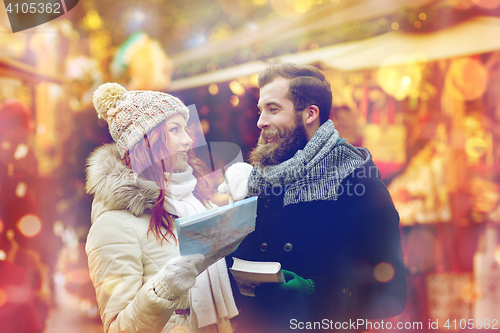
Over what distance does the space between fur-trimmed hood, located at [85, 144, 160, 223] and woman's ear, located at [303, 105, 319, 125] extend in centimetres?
77

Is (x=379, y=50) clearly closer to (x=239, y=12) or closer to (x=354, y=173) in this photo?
(x=239, y=12)

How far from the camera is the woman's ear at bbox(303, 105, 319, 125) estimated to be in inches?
55.8

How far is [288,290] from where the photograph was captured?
1289 millimetres

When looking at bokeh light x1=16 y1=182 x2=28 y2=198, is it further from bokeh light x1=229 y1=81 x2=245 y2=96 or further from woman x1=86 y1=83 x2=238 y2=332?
bokeh light x1=229 y1=81 x2=245 y2=96

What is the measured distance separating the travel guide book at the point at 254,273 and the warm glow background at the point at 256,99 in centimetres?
98

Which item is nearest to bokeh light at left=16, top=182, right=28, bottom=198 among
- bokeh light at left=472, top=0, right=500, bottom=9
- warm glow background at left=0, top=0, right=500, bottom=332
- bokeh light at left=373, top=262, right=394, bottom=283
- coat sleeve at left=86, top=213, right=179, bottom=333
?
warm glow background at left=0, top=0, right=500, bottom=332

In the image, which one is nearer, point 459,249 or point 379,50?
point 379,50

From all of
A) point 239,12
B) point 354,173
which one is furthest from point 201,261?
point 239,12

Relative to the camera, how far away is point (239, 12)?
7.09ft

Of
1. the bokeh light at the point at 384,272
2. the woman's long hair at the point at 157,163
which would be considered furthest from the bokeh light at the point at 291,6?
the bokeh light at the point at 384,272

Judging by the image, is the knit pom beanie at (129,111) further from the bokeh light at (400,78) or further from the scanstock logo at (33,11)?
the bokeh light at (400,78)

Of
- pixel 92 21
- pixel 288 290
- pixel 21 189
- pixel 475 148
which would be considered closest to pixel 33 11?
pixel 92 21

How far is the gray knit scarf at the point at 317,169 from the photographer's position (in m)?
1.32

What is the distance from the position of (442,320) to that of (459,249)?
56 cm
